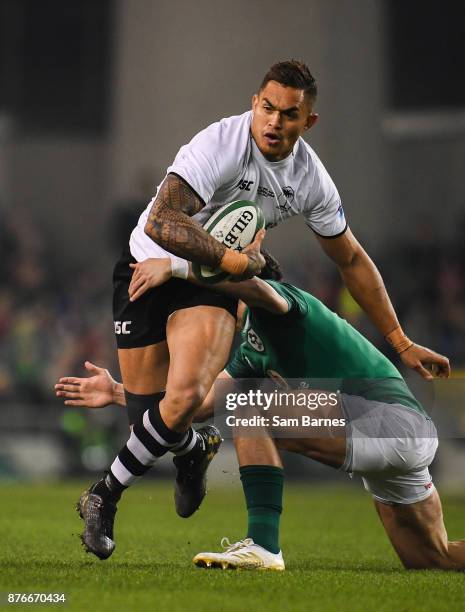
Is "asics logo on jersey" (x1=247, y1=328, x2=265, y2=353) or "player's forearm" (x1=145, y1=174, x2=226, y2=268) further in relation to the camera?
"asics logo on jersey" (x1=247, y1=328, x2=265, y2=353)


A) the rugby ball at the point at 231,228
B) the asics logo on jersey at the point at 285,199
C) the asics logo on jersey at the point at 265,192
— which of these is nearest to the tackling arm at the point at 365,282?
the asics logo on jersey at the point at 285,199

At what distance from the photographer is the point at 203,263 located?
458cm

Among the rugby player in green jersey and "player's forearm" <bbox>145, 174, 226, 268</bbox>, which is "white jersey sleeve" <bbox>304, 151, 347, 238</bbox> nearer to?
the rugby player in green jersey

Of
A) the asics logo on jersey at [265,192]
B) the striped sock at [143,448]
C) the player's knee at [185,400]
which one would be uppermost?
the asics logo on jersey at [265,192]

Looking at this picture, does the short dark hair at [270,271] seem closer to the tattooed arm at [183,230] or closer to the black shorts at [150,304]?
the black shorts at [150,304]

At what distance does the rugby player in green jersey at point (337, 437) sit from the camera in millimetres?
4570

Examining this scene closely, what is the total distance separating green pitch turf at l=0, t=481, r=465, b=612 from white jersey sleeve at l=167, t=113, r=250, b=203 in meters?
1.51

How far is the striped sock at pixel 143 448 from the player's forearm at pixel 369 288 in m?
1.23

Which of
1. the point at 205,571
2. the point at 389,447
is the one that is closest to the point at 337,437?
the point at 389,447

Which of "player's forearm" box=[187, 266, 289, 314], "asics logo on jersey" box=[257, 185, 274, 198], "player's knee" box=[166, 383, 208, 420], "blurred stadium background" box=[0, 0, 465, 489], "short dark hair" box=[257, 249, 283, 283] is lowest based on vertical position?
"blurred stadium background" box=[0, 0, 465, 489]

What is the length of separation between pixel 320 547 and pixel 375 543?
438 millimetres

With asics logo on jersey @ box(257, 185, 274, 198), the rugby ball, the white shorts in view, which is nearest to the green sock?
the white shorts

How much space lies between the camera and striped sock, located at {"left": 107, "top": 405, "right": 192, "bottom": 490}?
4.60 m

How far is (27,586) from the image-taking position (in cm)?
385
